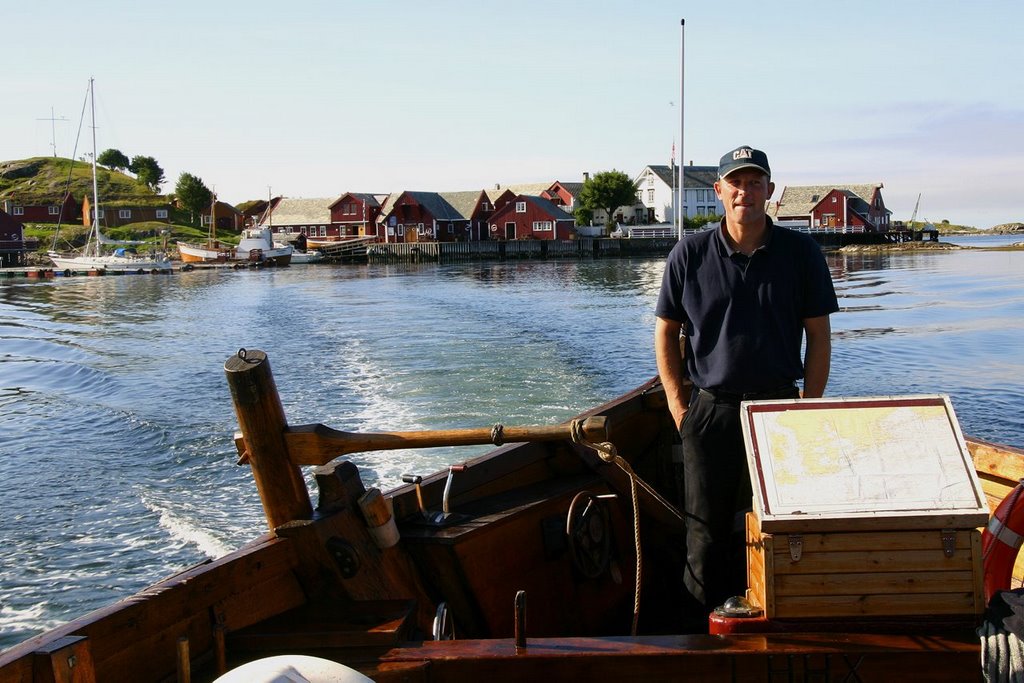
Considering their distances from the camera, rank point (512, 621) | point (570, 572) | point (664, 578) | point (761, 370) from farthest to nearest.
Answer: point (664, 578) → point (570, 572) → point (512, 621) → point (761, 370)

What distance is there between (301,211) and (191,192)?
17388 mm

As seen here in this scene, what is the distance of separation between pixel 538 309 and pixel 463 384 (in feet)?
49.8

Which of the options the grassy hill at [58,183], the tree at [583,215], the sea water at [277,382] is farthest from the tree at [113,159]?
the sea water at [277,382]

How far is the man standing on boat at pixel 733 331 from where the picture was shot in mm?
3680

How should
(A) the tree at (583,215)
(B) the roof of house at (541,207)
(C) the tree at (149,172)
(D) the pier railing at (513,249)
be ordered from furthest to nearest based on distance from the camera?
(C) the tree at (149,172) < (A) the tree at (583,215) < (B) the roof of house at (541,207) < (D) the pier railing at (513,249)

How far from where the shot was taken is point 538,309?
97.6 feet

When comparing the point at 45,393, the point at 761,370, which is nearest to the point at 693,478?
the point at 761,370

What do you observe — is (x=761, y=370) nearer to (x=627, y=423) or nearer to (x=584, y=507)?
(x=584, y=507)

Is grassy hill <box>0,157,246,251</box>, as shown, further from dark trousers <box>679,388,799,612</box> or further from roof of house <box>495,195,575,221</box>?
dark trousers <box>679,388,799,612</box>

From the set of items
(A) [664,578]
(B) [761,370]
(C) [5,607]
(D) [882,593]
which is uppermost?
(B) [761,370]

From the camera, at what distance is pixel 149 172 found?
376 feet

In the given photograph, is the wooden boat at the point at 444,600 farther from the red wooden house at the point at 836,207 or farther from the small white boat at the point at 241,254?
the red wooden house at the point at 836,207

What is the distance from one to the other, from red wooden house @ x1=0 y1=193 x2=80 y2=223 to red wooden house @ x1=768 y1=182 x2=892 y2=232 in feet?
232

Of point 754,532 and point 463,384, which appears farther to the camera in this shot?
point 463,384
